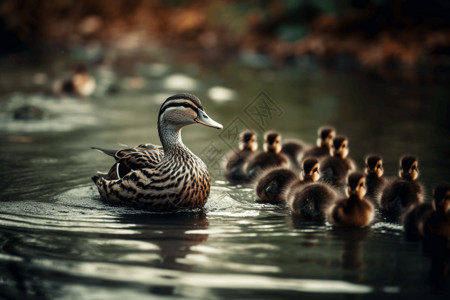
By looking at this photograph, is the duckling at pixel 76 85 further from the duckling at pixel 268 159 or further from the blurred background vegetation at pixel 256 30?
the duckling at pixel 268 159

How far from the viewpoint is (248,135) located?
680cm

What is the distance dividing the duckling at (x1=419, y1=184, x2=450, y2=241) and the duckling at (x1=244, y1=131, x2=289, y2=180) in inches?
83.8

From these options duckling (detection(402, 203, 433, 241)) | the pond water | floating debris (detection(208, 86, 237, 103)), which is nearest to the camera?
the pond water

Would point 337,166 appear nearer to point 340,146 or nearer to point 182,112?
point 340,146

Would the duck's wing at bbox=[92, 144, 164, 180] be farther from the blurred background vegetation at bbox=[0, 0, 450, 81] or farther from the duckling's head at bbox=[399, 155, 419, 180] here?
the blurred background vegetation at bbox=[0, 0, 450, 81]

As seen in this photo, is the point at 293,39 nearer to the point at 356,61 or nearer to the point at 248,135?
the point at 356,61

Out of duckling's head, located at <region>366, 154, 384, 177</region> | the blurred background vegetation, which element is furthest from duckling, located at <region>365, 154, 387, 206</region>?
the blurred background vegetation

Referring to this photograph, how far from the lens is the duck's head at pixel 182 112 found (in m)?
5.25

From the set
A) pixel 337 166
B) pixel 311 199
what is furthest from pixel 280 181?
pixel 337 166

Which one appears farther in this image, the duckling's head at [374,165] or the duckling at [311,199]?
the duckling's head at [374,165]

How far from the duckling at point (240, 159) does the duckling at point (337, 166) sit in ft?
2.54

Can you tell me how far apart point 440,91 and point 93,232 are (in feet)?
26.6

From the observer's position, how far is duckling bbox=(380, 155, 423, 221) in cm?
500

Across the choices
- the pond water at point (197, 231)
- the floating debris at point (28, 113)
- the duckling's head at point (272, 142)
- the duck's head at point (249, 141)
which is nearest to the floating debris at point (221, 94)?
the pond water at point (197, 231)
